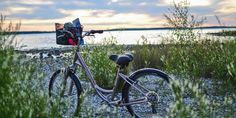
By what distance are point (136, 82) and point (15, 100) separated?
3.06 metres

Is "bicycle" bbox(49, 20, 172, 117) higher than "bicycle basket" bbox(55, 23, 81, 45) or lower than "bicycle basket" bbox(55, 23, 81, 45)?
lower

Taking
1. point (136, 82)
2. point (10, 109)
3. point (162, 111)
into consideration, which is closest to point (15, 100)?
point (10, 109)

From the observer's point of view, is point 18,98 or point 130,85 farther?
point 130,85

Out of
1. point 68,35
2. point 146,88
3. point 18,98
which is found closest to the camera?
point 18,98

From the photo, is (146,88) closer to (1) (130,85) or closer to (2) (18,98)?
(1) (130,85)

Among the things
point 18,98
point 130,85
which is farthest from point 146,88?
point 18,98

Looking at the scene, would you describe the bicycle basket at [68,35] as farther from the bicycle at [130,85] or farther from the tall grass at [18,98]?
the tall grass at [18,98]

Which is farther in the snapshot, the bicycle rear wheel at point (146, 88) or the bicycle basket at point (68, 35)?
the bicycle basket at point (68, 35)

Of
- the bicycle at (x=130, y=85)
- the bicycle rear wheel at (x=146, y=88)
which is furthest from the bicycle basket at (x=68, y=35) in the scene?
the bicycle rear wheel at (x=146, y=88)

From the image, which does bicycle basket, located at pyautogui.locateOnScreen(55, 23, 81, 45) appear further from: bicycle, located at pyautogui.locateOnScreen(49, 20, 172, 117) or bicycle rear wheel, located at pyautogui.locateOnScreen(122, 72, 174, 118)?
bicycle rear wheel, located at pyautogui.locateOnScreen(122, 72, 174, 118)

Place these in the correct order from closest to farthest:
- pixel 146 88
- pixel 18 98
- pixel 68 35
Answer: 1. pixel 18 98
2. pixel 146 88
3. pixel 68 35

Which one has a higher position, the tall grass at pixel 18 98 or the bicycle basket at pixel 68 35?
the bicycle basket at pixel 68 35

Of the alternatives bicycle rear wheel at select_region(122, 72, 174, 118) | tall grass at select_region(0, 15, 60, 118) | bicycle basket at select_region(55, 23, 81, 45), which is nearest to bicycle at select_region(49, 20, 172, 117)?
bicycle rear wheel at select_region(122, 72, 174, 118)

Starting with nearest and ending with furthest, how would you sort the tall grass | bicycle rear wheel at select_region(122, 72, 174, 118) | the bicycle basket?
the tall grass
bicycle rear wheel at select_region(122, 72, 174, 118)
the bicycle basket
